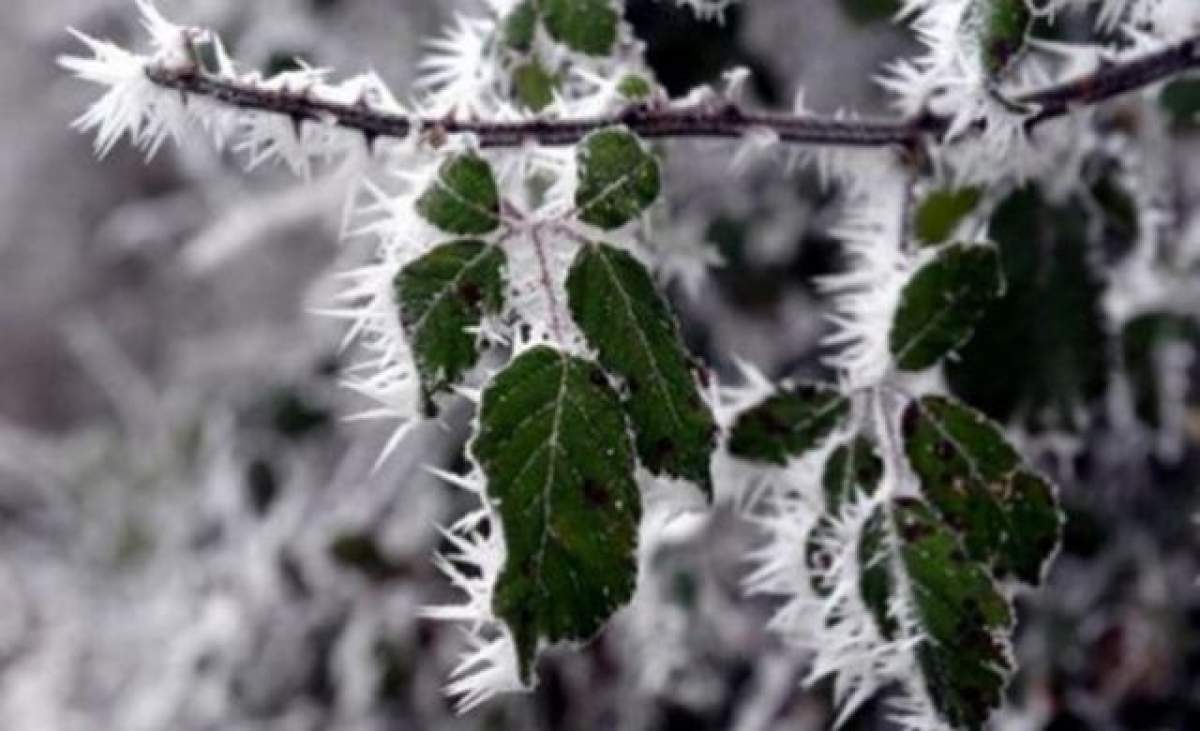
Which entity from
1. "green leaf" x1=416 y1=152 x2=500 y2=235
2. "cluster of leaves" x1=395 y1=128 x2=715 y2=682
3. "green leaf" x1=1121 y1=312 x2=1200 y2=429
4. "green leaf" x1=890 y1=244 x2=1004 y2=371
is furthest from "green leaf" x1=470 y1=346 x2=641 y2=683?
"green leaf" x1=1121 y1=312 x2=1200 y2=429

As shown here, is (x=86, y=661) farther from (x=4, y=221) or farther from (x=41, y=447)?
(x=4, y=221)

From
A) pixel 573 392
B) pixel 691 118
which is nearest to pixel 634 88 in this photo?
pixel 691 118

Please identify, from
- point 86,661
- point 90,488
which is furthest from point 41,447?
point 86,661

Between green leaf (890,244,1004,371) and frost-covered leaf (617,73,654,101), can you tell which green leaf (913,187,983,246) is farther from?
frost-covered leaf (617,73,654,101)

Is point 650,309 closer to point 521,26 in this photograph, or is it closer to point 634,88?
point 634,88

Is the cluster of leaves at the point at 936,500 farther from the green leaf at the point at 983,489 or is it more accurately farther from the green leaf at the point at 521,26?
the green leaf at the point at 521,26

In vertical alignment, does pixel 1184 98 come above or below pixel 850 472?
above

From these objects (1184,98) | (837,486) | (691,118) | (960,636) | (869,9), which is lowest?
(960,636)

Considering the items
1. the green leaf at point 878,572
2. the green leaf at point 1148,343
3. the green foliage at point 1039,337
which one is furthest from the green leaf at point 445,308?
the green leaf at point 1148,343
